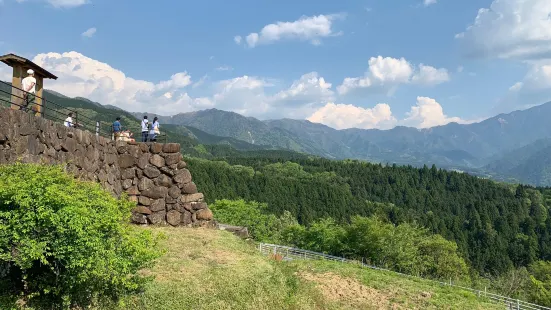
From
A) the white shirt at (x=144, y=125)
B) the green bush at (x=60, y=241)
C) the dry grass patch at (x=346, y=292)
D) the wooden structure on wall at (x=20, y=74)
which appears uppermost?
the wooden structure on wall at (x=20, y=74)

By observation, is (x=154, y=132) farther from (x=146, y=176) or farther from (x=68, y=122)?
(x=68, y=122)

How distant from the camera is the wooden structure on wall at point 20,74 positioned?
44.1ft

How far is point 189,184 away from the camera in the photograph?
69.7ft

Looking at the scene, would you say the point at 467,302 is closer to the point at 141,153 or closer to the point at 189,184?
the point at 189,184

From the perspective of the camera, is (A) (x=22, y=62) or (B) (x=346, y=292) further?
(B) (x=346, y=292)

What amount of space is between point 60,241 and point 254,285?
728 cm

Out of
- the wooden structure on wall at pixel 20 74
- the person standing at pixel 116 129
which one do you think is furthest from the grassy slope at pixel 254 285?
the wooden structure on wall at pixel 20 74

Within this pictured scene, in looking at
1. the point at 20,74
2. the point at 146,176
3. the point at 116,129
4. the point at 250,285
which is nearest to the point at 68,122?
the point at 20,74

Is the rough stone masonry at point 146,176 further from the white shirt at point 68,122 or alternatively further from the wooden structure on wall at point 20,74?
the wooden structure on wall at point 20,74

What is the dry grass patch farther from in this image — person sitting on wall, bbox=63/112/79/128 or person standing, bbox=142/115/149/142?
person sitting on wall, bbox=63/112/79/128

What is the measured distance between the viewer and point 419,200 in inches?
6132

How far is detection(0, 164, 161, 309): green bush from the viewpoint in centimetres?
713

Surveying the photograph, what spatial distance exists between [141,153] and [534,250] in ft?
383

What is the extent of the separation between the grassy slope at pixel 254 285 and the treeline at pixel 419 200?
61.5 m
